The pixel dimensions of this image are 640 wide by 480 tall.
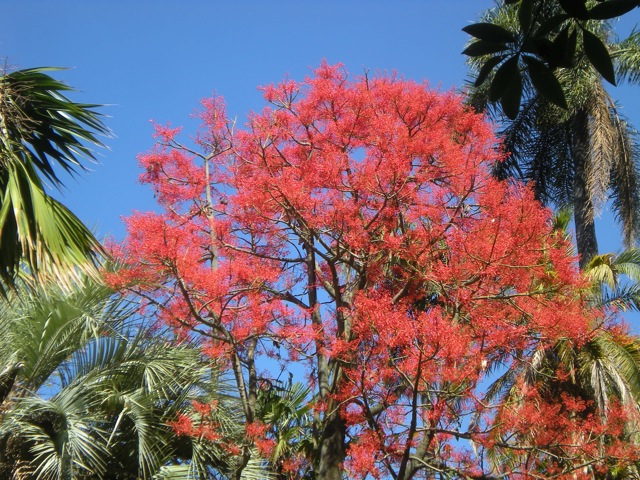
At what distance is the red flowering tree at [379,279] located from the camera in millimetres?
9492

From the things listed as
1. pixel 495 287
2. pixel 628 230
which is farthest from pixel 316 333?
pixel 628 230

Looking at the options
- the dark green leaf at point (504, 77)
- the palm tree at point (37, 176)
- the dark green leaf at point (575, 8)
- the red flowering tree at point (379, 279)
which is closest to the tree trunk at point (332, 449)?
the red flowering tree at point (379, 279)

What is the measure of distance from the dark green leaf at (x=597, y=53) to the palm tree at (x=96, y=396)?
225 inches

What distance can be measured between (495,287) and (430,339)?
2524 millimetres

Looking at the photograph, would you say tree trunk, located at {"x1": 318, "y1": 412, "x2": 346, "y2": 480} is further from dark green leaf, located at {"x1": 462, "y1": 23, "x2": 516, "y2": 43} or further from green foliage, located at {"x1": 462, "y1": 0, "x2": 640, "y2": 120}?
dark green leaf, located at {"x1": 462, "y1": 23, "x2": 516, "y2": 43}

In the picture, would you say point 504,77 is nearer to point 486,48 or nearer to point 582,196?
point 486,48

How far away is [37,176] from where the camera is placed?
498 centimetres

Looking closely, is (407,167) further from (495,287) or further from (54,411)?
(54,411)

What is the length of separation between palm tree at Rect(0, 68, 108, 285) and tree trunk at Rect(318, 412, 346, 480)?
508 cm

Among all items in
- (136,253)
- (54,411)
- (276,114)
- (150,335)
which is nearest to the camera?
(54,411)

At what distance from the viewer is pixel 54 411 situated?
715cm

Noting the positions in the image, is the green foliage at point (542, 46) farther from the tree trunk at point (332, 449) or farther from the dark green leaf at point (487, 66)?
the tree trunk at point (332, 449)

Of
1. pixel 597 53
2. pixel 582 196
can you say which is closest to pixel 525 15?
pixel 597 53

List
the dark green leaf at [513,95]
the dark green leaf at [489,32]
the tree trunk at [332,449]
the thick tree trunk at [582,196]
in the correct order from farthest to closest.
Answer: the thick tree trunk at [582,196]
the tree trunk at [332,449]
the dark green leaf at [513,95]
the dark green leaf at [489,32]
